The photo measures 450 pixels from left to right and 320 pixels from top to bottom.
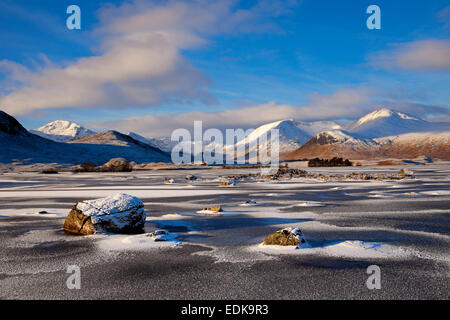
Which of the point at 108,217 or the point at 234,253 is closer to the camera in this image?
the point at 234,253

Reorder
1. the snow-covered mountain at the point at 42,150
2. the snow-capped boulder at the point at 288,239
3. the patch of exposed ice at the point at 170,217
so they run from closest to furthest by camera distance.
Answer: the snow-capped boulder at the point at 288,239
the patch of exposed ice at the point at 170,217
the snow-covered mountain at the point at 42,150

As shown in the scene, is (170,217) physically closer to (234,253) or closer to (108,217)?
(108,217)

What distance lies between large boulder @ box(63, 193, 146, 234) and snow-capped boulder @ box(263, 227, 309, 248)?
3.45 meters

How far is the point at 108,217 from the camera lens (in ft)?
28.4

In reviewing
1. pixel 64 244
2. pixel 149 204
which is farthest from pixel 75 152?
pixel 64 244

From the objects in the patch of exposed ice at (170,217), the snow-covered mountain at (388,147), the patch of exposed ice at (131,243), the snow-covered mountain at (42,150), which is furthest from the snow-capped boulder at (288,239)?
the snow-covered mountain at (388,147)

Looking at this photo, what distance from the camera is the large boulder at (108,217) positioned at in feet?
28.3

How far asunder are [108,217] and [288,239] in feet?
14.3

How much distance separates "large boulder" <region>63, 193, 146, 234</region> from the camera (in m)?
8.62

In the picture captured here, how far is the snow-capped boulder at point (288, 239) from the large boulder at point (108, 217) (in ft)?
11.3

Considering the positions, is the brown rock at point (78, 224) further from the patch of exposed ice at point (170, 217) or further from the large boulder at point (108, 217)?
the patch of exposed ice at point (170, 217)

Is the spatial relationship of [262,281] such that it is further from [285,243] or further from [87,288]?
[87,288]

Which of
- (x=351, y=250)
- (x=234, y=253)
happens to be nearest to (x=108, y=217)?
(x=234, y=253)

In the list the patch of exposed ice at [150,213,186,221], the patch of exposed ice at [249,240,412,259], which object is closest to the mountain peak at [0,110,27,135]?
the patch of exposed ice at [150,213,186,221]
